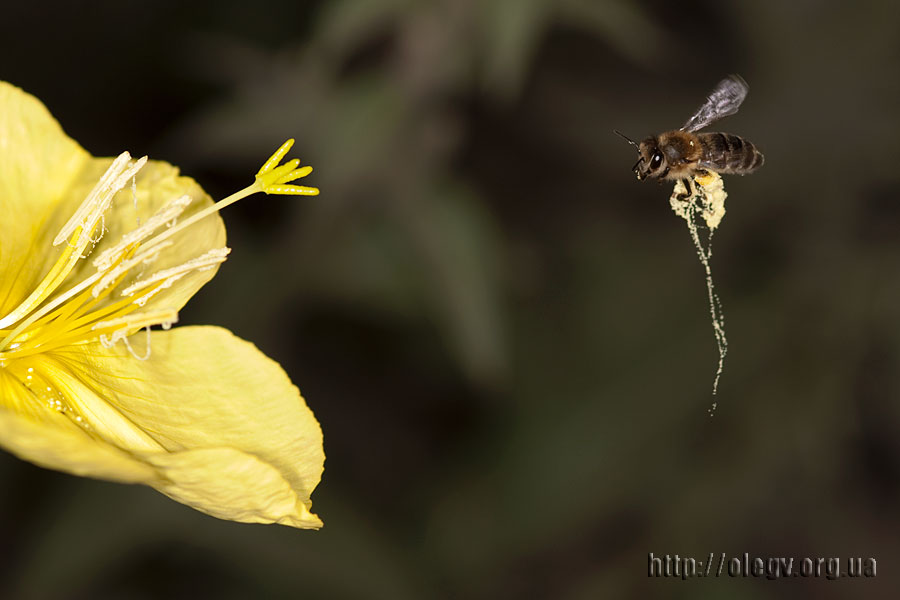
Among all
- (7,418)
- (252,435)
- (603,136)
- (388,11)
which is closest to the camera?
(7,418)

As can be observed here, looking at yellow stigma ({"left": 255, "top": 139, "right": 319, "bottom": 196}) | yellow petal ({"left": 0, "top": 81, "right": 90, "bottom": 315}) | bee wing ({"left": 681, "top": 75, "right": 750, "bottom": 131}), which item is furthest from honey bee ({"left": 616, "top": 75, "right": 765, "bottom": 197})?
yellow petal ({"left": 0, "top": 81, "right": 90, "bottom": 315})

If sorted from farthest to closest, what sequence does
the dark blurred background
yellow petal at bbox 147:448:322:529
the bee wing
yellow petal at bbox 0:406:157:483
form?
the dark blurred background
the bee wing
yellow petal at bbox 147:448:322:529
yellow petal at bbox 0:406:157:483

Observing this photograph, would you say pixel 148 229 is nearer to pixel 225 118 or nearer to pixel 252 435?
pixel 252 435

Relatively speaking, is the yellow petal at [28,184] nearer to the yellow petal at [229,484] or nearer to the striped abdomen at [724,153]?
the yellow petal at [229,484]

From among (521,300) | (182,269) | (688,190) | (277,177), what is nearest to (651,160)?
(688,190)

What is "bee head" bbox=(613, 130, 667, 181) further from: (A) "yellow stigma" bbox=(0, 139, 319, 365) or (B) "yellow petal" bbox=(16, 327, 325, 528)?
(B) "yellow petal" bbox=(16, 327, 325, 528)

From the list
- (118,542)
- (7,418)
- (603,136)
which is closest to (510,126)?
(603,136)
